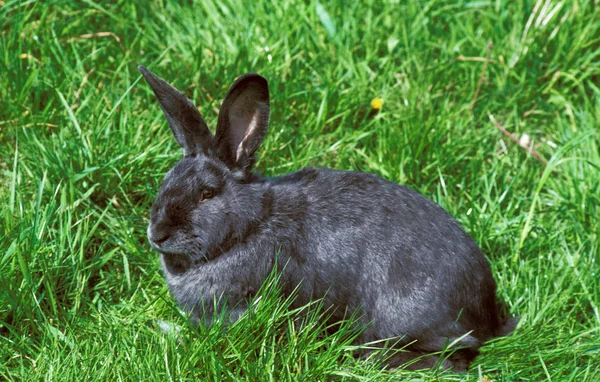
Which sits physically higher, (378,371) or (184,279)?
(184,279)

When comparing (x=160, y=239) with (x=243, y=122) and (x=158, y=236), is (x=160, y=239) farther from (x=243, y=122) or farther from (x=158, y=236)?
(x=243, y=122)

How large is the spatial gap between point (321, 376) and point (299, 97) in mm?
2148

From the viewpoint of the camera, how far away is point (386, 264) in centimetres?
436

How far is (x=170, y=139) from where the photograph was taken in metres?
5.36

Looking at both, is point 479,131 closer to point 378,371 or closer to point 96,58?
point 378,371

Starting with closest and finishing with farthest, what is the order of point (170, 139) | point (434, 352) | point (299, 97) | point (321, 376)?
1. point (321, 376)
2. point (434, 352)
3. point (170, 139)
4. point (299, 97)

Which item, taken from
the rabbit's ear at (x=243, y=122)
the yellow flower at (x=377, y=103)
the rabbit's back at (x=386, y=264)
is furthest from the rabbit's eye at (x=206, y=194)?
the yellow flower at (x=377, y=103)

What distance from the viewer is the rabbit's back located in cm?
437

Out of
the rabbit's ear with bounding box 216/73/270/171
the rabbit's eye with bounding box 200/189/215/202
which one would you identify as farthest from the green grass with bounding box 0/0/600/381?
the rabbit's ear with bounding box 216/73/270/171

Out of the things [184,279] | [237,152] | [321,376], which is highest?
[237,152]

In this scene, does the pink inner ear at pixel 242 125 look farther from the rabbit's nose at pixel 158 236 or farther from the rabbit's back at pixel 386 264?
the rabbit's nose at pixel 158 236

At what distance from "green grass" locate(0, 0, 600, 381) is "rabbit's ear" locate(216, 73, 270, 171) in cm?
68

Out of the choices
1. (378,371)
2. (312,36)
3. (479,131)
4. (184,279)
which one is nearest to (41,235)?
(184,279)

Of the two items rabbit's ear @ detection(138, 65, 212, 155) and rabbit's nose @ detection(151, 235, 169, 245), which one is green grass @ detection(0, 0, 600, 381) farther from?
rabbit's ear @ detection(138, 65, 212, 155)
